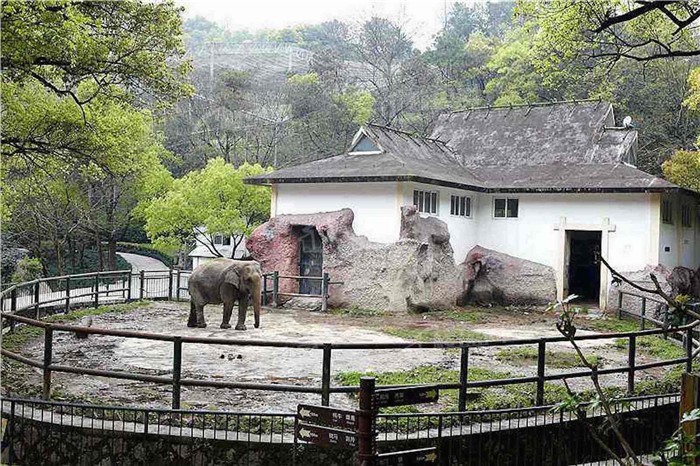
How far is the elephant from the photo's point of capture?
15.1m

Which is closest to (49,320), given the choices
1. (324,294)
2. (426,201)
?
(324,294)

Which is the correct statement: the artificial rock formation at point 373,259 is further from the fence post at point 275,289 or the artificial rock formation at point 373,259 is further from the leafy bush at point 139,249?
the leafy bush at point 139,249

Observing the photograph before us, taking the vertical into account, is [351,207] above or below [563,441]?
above

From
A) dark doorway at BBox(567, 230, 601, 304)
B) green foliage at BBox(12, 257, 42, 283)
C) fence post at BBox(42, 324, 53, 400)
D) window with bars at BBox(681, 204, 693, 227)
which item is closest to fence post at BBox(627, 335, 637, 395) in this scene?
fence post at BBox(42, 324, 53, 400)

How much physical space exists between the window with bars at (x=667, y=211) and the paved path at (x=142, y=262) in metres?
22.6

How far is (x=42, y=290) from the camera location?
27.2 m

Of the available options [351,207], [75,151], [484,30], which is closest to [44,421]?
[75,151]

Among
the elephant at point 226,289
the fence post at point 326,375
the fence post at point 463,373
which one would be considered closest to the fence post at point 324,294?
the elephant at point 226,289

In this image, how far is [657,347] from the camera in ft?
45.6

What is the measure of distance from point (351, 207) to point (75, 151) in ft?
24.3

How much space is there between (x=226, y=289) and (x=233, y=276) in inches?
11.0

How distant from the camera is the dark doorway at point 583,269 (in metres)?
25.2

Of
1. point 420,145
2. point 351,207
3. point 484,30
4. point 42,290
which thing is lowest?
point 42,290

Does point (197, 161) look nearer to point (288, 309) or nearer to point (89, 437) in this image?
point (288, 309)
